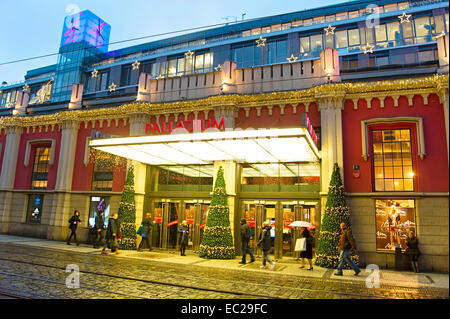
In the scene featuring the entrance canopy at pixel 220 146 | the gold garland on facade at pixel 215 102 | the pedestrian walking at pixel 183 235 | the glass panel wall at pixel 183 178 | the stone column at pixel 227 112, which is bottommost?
the pedestrian walking at pixel 183 235

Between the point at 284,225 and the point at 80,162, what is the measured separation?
14.9 meters

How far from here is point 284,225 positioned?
16.4 meters

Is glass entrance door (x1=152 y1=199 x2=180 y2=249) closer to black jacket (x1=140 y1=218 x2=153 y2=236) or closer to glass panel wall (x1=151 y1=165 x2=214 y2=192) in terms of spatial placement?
glass panel wall (x1=151 y1=165 x2=214 y2=192)

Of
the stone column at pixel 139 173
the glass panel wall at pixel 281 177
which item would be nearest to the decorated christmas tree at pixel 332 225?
the glass panel wall at pixel 281 177

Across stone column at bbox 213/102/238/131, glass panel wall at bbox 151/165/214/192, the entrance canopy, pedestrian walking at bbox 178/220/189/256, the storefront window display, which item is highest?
stone column at bbox 213/102/238/131

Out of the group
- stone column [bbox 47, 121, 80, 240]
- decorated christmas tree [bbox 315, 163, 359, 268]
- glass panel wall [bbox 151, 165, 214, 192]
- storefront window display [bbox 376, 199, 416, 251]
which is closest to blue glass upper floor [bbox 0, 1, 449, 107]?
stone column [bbox 47, 121, 80, 240]

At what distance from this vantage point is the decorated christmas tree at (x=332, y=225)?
537 inches

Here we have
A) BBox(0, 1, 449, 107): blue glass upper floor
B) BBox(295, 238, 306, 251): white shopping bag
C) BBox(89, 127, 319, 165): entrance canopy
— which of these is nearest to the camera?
BBox(89, 127, 319, 165): entrance canopy

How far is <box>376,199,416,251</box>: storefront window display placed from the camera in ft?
43.4

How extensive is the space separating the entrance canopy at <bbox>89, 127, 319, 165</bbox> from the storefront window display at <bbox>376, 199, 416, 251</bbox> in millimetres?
3905

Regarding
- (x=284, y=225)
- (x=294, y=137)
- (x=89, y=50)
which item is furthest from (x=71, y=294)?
(x=89, y=50)

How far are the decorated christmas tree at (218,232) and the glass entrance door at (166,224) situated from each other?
310 centimetres

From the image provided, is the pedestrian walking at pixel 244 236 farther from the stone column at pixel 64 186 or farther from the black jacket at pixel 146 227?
the stone column at pixel 64 186

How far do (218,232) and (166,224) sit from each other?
14.5 feet
